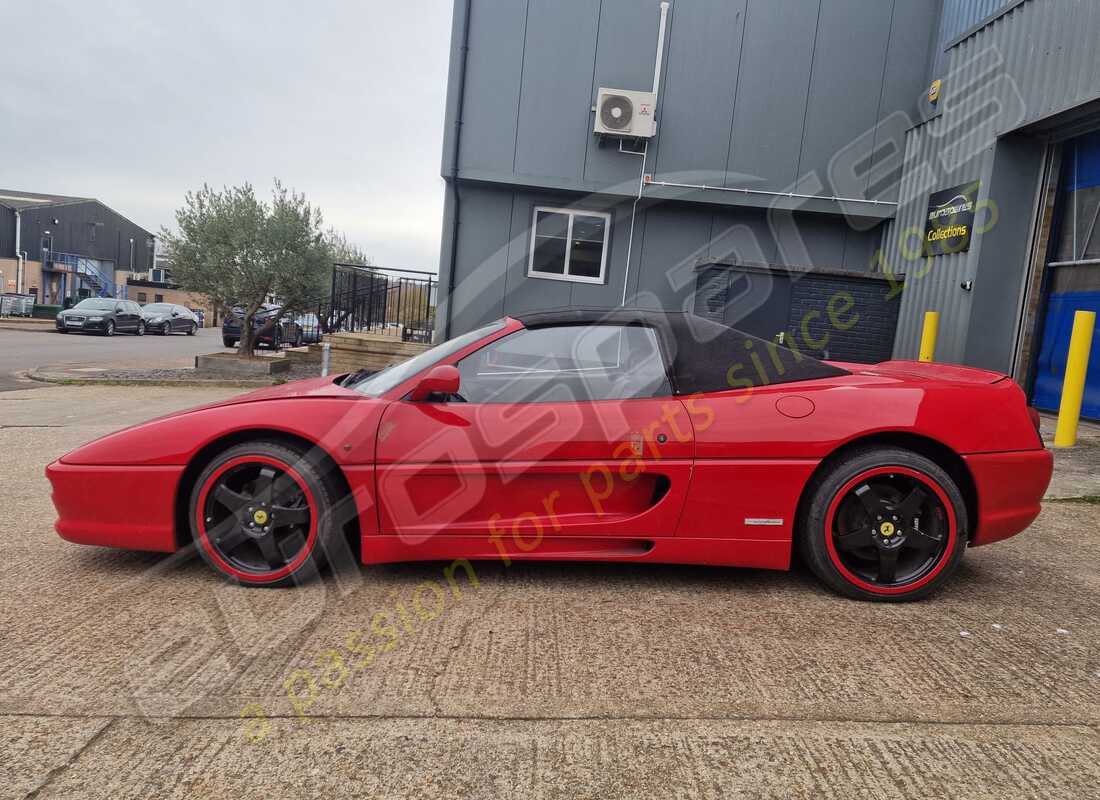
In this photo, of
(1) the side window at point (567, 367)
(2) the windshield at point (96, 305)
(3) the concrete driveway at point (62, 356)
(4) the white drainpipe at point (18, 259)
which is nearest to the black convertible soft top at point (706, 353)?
(1) the side window at point (567, 367)

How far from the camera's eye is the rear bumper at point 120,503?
289 cm

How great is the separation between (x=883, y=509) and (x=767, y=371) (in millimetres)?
724

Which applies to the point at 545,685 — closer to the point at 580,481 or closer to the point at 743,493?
the point at 580,481

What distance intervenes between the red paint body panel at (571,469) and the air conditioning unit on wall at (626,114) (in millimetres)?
8146

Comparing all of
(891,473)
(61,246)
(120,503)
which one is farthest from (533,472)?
(61,246)

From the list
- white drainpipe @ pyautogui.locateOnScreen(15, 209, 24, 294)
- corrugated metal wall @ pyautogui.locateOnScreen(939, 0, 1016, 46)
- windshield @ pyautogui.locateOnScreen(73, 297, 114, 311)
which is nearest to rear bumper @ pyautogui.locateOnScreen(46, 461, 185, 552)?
corrugated metal wall @ pyautogui.locateOnScreen(939, 0, 1016, 46)

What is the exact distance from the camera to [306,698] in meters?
2.11

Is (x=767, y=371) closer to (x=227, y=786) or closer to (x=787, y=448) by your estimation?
(x=787, y=448)

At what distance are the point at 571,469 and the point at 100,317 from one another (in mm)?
30816

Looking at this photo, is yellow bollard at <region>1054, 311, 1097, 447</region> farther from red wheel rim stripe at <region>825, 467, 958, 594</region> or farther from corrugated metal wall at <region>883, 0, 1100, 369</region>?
red wheel rim stripe at <region>825, 467, 958, 594</region>

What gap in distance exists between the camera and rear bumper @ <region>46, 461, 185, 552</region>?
2893 millimetres

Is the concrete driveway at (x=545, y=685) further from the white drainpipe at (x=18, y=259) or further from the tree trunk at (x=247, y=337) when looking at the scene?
the white drainpipe at (x=18, y=259)

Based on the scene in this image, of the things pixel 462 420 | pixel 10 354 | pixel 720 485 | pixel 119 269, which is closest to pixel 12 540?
pixel 462 420

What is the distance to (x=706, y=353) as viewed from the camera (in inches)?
121
